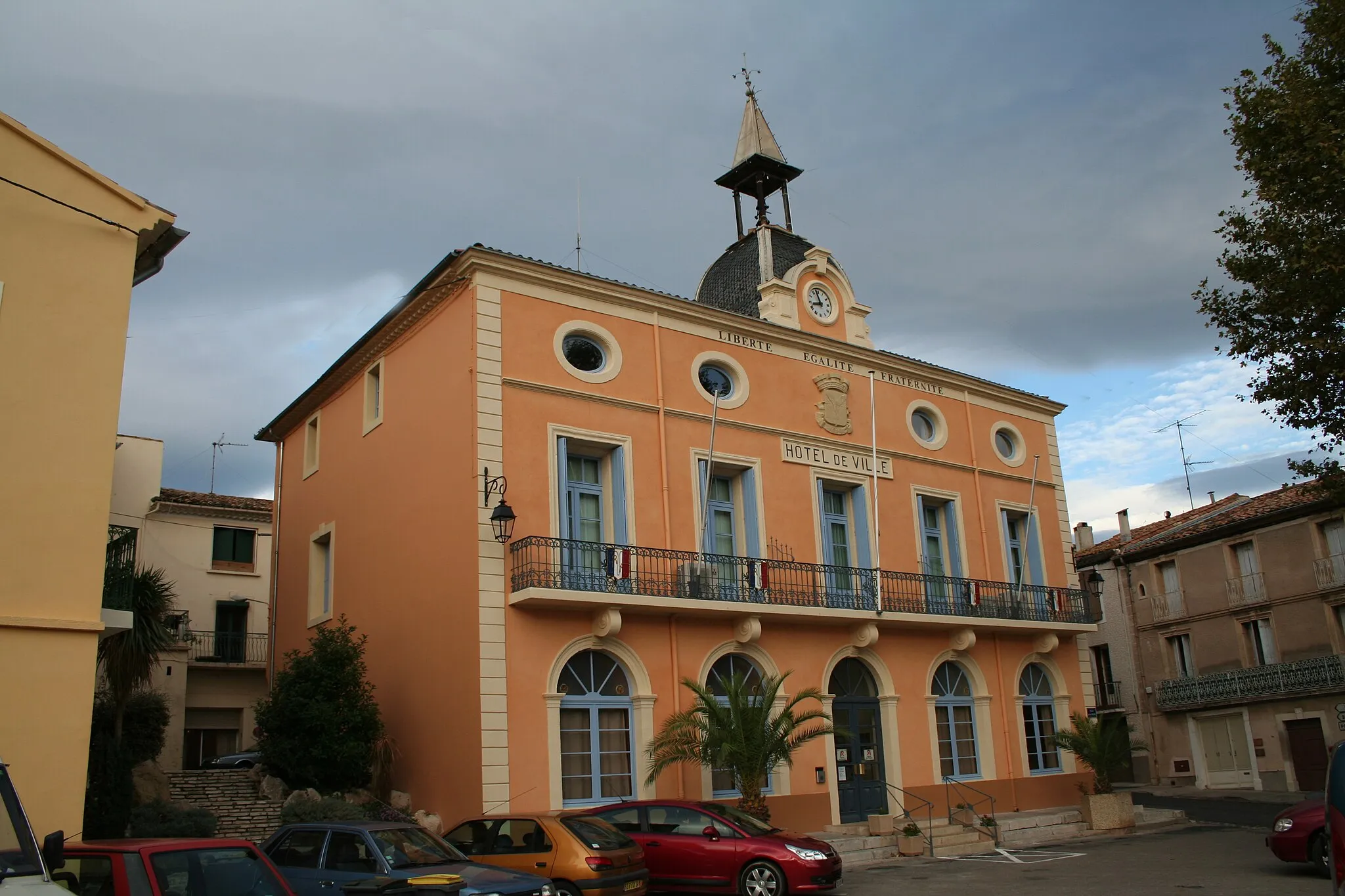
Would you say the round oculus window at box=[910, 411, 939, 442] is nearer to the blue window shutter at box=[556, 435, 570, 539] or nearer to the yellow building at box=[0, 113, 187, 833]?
the blue window shutter at box=[556, 435, 570, 539]

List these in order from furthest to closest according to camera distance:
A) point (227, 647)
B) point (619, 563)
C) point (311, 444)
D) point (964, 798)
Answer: point (227, 647) → point (311, 444) → point (964, 798) → point (619, 563)

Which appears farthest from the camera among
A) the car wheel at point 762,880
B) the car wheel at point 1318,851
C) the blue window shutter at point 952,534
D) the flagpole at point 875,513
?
the blue window shutter at point 952,534

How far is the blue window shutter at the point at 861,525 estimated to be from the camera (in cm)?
2217

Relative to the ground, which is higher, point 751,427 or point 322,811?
point 751,427

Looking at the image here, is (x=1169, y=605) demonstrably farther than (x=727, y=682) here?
Yes

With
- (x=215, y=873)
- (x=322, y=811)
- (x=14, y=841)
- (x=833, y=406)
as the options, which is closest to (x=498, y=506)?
(x=322, y=811)

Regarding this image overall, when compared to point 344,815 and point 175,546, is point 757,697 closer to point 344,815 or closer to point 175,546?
point 344,815

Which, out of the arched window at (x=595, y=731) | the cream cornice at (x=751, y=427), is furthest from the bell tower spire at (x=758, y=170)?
the arched window at (x=595, y=731)

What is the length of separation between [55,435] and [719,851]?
9198mm

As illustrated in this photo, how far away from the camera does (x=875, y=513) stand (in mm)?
22047

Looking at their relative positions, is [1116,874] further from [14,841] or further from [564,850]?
[14,841]

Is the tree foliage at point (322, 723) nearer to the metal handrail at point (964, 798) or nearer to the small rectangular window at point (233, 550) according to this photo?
the metal handrail at point (964, 798)

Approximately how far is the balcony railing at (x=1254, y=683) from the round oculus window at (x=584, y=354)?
879 inches

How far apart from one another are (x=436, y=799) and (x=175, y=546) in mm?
16570
